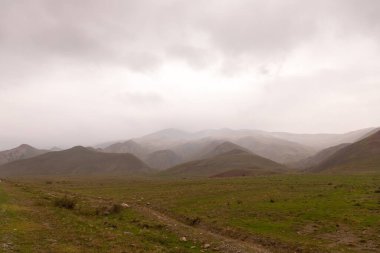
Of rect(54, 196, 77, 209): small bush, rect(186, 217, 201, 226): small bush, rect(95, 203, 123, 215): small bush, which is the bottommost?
rect(186, 217, 201, 226): small bush

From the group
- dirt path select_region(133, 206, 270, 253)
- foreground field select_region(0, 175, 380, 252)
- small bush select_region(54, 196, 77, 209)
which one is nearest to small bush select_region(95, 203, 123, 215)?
foreground field select_region(0, 175, 380, 252)

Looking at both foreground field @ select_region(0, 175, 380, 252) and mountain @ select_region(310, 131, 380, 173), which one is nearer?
foreground field @ select_region(0, 175, 380, 252)

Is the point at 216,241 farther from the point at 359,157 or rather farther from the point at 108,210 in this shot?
the point at 359,157

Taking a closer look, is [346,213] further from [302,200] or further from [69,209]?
[69,209]

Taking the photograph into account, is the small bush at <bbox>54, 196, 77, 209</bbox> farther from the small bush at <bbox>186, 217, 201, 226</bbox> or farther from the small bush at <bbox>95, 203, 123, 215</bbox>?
the small bush at <bbox>186, 217, 201, 226</bbox>

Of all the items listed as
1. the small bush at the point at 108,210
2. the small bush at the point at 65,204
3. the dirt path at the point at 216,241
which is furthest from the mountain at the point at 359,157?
the dirt path at the point at 216,241

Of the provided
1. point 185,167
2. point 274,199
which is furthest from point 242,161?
point 274,199

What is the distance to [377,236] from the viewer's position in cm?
2353

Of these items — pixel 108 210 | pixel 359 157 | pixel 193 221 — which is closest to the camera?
pixel 193 221

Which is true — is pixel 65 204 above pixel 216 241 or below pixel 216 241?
above

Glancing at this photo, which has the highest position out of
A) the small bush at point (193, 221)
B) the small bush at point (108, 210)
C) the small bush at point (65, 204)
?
the small bush at point (65, 204)

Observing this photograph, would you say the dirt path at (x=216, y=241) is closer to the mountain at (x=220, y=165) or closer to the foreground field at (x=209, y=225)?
the foreground field at (x=209, y=225)

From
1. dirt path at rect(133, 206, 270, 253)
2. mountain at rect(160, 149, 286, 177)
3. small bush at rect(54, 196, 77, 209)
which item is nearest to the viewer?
dirt path at rect(133, 206, 270, 253)

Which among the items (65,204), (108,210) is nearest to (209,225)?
(108,210)
